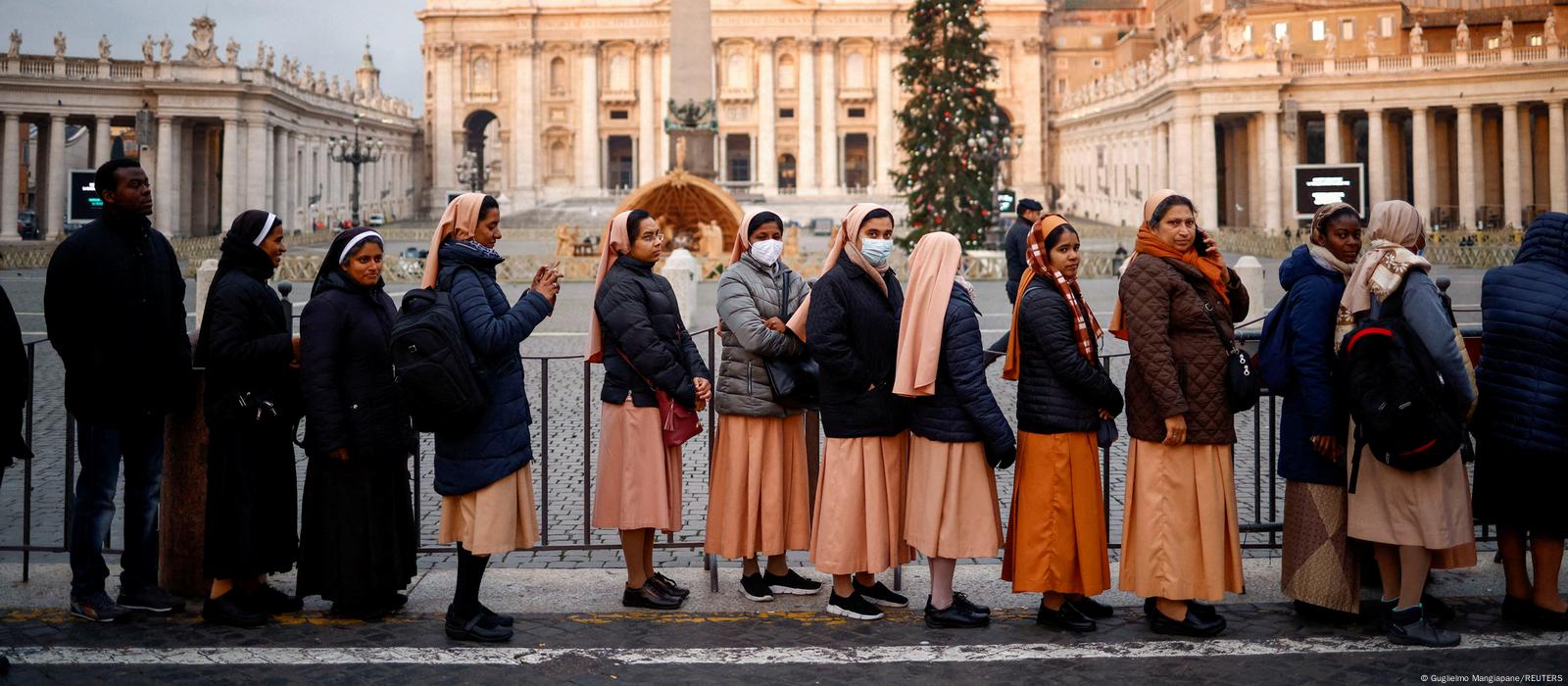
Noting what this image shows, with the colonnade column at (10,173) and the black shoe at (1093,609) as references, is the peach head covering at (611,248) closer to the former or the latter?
the black shoe at (1093,609)

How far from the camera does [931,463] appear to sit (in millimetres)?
6457

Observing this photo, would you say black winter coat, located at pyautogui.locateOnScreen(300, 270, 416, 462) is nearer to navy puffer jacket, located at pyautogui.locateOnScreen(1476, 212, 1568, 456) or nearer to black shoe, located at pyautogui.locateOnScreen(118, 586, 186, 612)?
black shoe, located at pyautogui.locateOnScreen(118, 586, 186, 612)

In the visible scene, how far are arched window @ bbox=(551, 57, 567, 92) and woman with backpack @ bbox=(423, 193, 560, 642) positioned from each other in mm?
83179

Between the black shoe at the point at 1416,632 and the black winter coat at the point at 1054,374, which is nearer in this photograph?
the black shoe at the point at 1416,632

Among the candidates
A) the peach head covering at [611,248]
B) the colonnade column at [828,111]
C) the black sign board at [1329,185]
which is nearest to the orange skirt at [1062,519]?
the peach head covering at [611,248]

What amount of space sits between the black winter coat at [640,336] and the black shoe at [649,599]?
0.93 m

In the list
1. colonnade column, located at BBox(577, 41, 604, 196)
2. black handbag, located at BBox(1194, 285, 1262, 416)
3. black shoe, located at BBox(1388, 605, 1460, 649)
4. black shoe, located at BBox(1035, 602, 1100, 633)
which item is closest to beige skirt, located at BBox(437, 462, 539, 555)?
black shoe, located at BBox(1035, 602, 1100, 633)

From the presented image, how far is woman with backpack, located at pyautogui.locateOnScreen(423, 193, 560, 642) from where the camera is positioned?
623 cm

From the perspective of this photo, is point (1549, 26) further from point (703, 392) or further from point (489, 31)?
point (489, 31)

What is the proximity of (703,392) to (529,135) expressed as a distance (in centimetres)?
8149

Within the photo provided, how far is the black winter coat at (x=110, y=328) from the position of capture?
6449 millimetres

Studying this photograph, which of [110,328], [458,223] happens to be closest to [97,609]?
[110,328]

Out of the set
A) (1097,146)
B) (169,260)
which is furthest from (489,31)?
(169,260)

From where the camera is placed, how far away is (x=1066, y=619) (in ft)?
21.0
